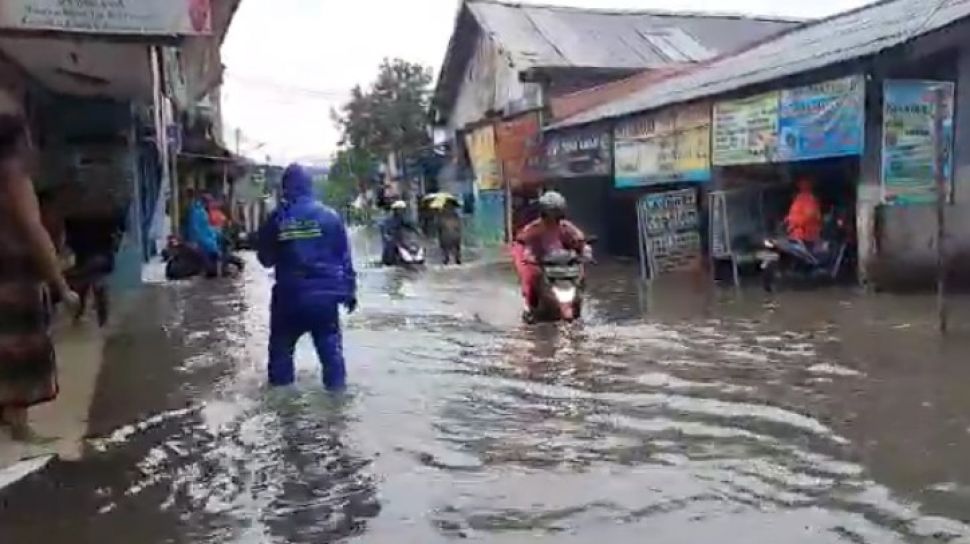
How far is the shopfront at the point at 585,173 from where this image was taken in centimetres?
2241

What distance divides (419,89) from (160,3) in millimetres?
39496

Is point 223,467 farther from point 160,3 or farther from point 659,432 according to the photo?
point 160,3

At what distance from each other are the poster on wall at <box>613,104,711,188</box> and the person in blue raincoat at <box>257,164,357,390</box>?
34.5ft

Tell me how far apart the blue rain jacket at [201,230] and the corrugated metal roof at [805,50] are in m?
7.23

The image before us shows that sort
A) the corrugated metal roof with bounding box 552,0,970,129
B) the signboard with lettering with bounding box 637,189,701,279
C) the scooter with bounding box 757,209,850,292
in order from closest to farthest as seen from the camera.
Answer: the corrugated metal roof with bounding box 552,0,970,129 → the scooter with bounding box 757,209,850,292 → the signboard with lettering with bounding box 637,189,701,279

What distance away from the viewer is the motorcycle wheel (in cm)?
1549

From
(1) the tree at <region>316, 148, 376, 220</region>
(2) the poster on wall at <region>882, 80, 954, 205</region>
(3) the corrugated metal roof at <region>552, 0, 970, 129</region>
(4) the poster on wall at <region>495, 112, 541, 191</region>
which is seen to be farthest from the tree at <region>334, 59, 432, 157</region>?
(2) the poster on wall at <region>882, 80, 954, 205</region>

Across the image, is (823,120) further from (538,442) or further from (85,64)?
(538,442)

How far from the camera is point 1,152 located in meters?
6.38

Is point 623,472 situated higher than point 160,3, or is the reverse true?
point 160,3

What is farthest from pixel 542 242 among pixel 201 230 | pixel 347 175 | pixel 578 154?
pixel 347 175

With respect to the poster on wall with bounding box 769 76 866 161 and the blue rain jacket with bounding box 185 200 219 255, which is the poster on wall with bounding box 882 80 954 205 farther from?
the blue rain jacket with bounding box 185 200 219 255

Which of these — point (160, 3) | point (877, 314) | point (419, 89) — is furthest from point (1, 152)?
point (419, 89)

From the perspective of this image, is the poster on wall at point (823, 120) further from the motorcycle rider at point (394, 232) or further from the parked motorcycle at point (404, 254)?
the motorcycle rider at point (394, 232)
